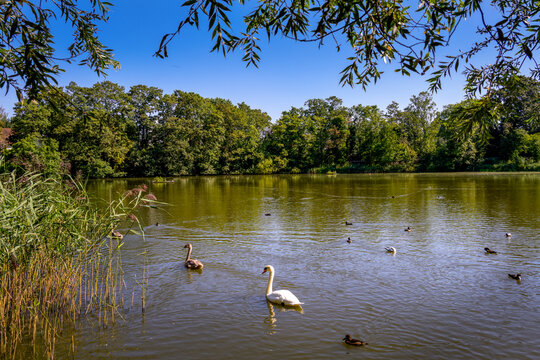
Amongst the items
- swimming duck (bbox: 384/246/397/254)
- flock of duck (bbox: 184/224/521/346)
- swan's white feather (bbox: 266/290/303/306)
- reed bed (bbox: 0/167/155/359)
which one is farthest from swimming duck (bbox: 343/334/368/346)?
swimming duck (bbox: 384/246/397/254)

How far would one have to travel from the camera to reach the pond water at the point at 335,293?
5.44 m

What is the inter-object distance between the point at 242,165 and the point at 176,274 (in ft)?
194

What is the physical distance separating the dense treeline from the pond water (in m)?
31.6

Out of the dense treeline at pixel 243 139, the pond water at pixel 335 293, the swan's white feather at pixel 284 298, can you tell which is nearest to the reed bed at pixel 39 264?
the pond water at pixel 335 293

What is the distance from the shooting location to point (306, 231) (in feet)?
45.9

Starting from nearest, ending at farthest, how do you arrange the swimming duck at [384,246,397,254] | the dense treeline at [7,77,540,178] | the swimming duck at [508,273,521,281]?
the swimming duck at [508,273,521,281]
the swimming duck at [384,246,397,254]
the dense treeline at [7,77,540,178]

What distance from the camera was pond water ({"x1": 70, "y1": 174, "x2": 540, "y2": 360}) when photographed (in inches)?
214

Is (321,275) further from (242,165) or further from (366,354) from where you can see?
(242,165)

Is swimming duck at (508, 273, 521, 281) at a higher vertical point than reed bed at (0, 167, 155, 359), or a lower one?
lower

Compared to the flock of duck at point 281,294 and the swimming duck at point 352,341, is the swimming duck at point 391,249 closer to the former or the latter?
the flock of duck at point 281,294

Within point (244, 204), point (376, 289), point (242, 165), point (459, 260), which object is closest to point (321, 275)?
point (376, 289)

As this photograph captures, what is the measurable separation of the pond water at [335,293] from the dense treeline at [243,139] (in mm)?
31587

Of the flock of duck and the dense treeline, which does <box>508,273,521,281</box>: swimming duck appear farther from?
the dense treeline

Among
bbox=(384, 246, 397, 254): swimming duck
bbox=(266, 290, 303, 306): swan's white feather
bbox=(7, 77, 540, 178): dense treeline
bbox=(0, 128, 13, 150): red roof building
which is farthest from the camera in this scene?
bbox=(7, 77, 540, 178): dense treeline
